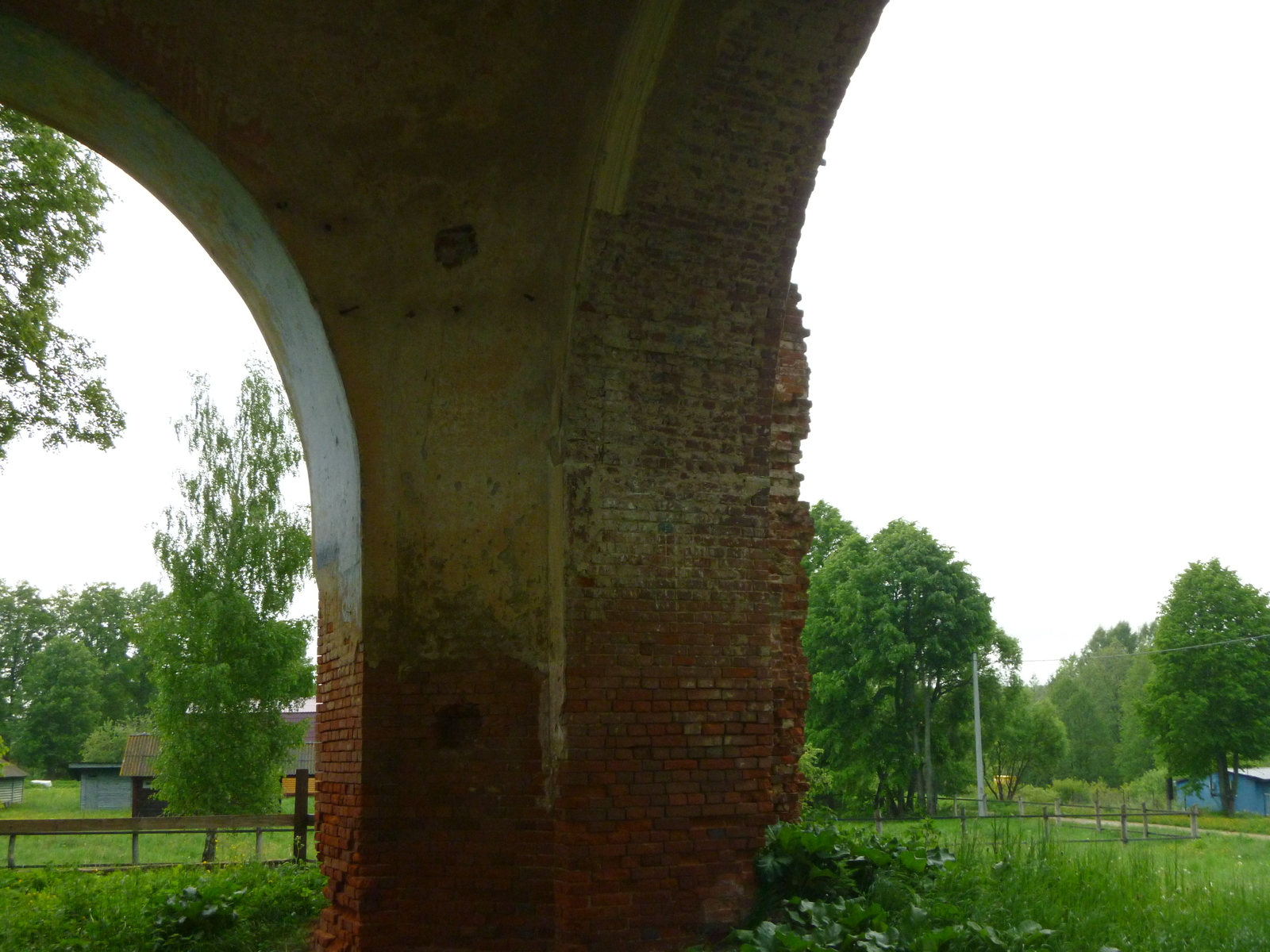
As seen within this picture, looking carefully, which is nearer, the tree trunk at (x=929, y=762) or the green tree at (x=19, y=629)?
the tree trunk at (x=929, y=762)

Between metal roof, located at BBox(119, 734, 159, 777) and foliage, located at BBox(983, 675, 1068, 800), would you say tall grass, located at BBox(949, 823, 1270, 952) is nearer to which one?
foliage, located at BBox(983, 675, 1068, 800)

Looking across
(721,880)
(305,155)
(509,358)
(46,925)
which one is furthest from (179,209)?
(721,880)

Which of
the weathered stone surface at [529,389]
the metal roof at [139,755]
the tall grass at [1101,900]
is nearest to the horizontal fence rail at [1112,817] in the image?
the tall grass at [1101,900]

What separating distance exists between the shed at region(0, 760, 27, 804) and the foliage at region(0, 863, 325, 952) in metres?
51.3

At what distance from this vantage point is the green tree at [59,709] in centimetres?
5819

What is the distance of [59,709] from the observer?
2298 inches

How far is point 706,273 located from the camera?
19.4ft

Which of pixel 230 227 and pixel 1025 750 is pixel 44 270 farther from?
pixel 1025 750

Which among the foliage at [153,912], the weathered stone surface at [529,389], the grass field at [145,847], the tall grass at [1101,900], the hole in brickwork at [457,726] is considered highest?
the weathered stone surface at [529,389]

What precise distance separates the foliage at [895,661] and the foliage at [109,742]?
35.1 meters

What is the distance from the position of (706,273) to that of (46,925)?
533 centimetres

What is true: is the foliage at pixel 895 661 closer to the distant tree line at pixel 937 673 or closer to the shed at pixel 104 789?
the distant tree line at pixel 937 673

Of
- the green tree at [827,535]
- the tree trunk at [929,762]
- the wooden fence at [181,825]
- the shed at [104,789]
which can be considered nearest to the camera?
the wooden fence at [181,825]

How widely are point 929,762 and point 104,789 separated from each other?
1391 inches
